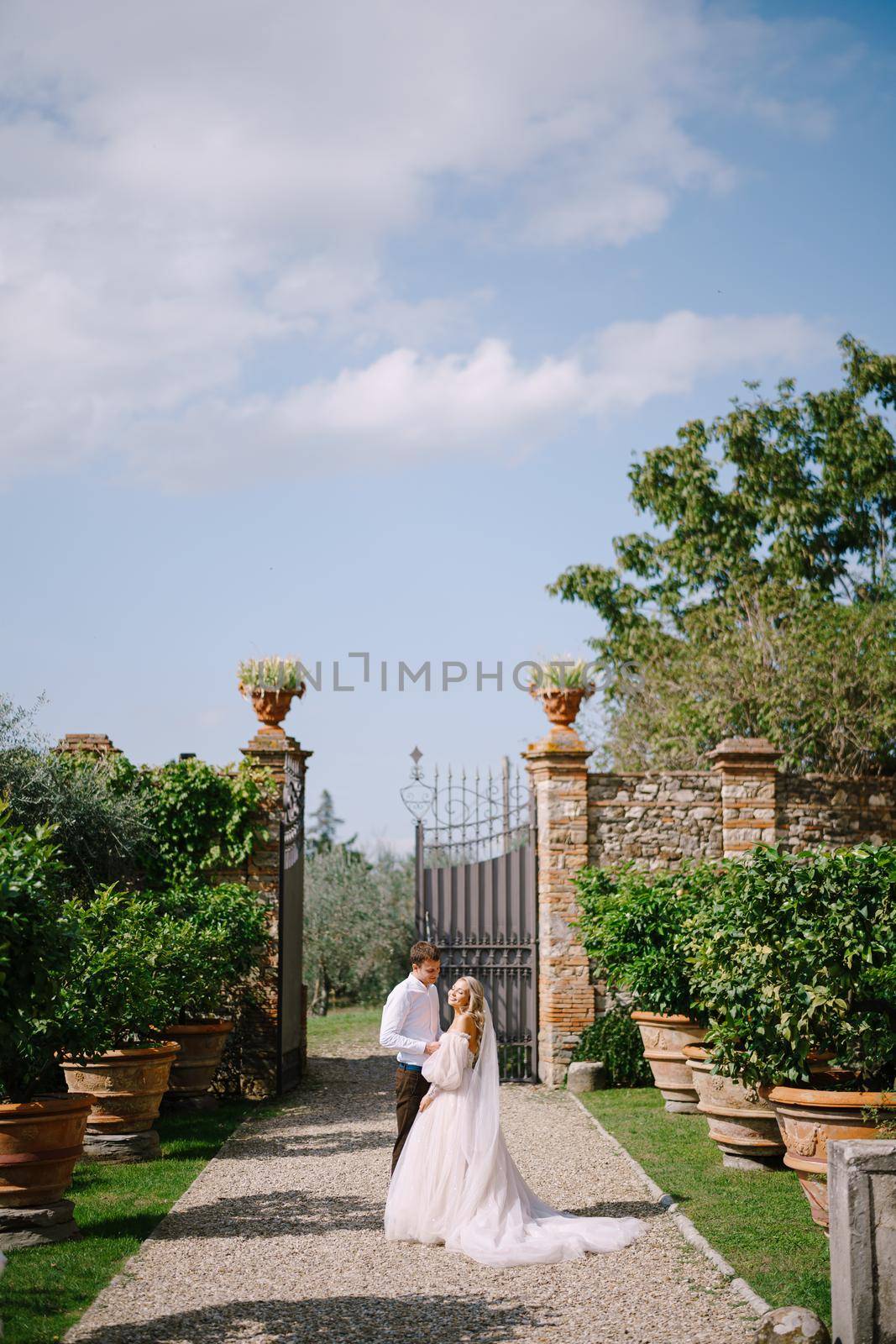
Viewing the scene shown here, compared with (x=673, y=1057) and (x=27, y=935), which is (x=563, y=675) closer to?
(x=673, y=1057)

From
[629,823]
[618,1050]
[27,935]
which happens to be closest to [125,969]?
[27,935]

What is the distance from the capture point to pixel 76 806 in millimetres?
10641

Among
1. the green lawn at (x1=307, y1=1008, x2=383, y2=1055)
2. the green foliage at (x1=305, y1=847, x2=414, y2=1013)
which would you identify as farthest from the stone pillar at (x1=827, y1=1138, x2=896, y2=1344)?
the green foliage at (x1=305, y1=847, x2=414, y2=1013)

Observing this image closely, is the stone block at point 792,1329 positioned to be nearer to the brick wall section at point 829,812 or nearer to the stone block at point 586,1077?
the stone block at point 586,1077

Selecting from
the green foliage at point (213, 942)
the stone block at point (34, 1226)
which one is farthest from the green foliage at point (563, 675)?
the stone block at point (34, 1226)

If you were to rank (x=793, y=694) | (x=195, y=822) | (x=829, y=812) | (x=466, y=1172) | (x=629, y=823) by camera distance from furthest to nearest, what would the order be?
(x=793, y=694) < (x=829, y=812) < (x=629, y=823) < (x=195, y=822) < (x=466, y=1172)

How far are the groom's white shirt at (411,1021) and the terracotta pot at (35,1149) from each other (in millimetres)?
1649

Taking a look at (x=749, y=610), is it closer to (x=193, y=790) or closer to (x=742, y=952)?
(x=193, y=790)

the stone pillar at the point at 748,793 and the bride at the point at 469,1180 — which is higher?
the stone pillar at the point at 748,793

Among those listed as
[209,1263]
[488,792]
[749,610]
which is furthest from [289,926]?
[749,610]

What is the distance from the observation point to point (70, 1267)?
218 inches

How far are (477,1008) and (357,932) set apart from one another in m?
13.5

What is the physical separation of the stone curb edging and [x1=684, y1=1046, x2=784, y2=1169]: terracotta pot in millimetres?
Result: 567

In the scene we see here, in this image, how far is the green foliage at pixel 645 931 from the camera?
8.88 metres
